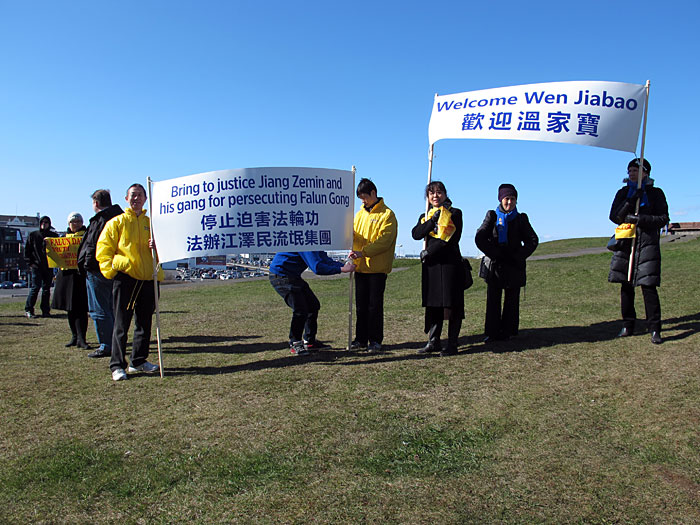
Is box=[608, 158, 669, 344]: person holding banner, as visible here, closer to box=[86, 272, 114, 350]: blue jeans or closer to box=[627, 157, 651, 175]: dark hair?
box=[627, 157, 651, 175]: dark hair

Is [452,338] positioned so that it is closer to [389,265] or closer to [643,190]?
[389,265]

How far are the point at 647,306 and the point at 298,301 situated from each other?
406 cm

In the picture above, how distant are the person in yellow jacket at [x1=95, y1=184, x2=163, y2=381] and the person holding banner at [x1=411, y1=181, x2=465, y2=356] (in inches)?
122

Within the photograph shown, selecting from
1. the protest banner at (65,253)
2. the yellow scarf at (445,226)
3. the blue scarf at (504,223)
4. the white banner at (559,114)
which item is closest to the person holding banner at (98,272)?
the protest banner at (65,253)

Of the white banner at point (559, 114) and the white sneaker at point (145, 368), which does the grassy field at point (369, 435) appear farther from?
the white banner at point (559, 114)

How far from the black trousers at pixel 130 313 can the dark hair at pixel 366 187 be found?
2714 millimetres

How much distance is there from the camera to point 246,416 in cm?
448

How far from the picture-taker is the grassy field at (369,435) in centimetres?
308

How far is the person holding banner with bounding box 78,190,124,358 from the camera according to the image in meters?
6.83

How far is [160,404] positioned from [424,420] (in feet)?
7.87

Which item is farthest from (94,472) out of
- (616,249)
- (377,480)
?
(616,249)

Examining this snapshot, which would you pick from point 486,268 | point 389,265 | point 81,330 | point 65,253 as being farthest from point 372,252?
point 65,253

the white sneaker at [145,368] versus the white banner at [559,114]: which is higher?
the white banner at [559,114]

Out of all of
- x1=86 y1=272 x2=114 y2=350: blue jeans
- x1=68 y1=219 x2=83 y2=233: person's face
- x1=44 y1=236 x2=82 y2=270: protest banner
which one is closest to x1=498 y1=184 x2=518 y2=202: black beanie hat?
x1=86 y1=272 x2=114 y2=350: blue jeans
